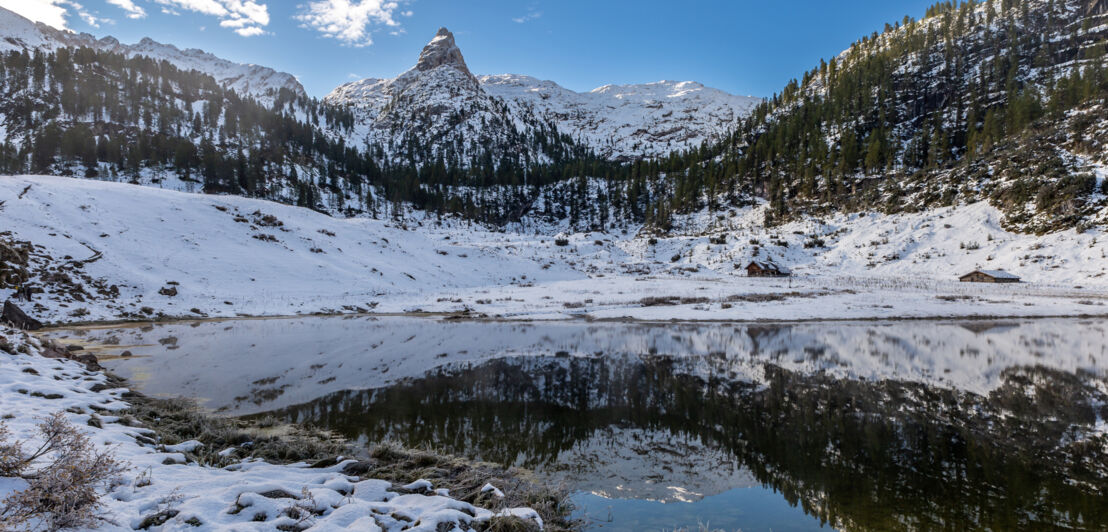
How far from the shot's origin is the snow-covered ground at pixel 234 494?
530cm

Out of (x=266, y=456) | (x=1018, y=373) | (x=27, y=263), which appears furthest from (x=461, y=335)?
(x=27, y=263)

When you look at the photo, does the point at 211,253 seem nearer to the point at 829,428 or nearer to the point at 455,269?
the point at 455,269

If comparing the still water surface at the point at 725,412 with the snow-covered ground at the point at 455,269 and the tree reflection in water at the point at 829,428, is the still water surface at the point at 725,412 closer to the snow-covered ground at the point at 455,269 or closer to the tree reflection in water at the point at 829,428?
the tree reflection in water at the point at 829,428

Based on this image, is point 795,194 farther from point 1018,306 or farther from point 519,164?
point 519,164

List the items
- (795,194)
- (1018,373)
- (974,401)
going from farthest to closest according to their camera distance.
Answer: (795,194), (1018,373), (974,401)

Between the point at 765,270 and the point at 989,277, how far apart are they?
2341 cm

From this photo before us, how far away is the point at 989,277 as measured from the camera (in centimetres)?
5041

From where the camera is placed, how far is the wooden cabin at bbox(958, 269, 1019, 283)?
49625 mm

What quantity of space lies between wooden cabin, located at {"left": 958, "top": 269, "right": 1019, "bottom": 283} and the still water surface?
3094cm

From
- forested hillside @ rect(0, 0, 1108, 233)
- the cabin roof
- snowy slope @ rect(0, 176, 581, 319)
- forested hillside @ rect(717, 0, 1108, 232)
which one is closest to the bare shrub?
snowy slope @ rect(0, 176, 581, 319)

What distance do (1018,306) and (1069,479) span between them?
39.4 meters

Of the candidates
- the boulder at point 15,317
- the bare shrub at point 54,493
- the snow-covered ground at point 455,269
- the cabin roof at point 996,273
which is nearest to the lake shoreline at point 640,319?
the snow-covered ground at point 455,269

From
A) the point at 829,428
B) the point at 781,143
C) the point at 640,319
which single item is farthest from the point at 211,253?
the point at 781,143

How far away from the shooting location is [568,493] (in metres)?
7.50
